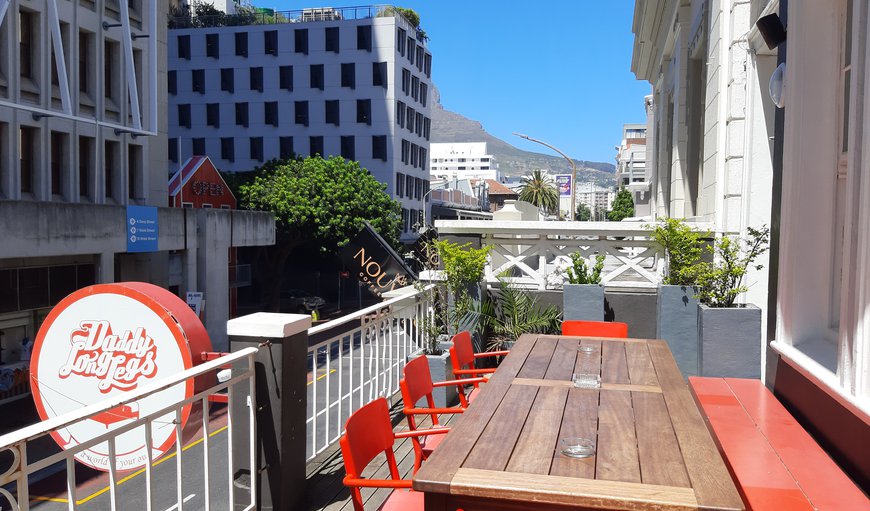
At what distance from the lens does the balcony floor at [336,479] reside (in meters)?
4.18

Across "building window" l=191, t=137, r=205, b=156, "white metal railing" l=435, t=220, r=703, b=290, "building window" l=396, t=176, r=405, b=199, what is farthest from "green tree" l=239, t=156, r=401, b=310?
"white metal railing" l=435, t=220, r=703, b=290

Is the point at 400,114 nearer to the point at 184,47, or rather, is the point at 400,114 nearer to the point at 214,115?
the point at 214,115

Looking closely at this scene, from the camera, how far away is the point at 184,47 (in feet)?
149

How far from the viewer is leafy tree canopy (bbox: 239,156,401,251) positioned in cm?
3431

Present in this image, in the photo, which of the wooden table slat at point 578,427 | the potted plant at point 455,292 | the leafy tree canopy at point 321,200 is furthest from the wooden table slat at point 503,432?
the leafy tree canopy at point 321,200

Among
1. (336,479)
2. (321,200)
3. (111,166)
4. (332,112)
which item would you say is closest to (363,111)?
(332,112)

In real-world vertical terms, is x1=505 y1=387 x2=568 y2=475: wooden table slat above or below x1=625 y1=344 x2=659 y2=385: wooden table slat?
below

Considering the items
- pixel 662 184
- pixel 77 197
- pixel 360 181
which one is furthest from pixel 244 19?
pixel 662 184

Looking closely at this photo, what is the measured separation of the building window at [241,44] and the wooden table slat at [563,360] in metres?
43.9

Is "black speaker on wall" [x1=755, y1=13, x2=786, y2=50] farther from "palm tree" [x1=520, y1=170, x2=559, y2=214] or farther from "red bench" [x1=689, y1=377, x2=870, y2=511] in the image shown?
"palm tree" [x1=520, y1=170, x2=559, y2=214]

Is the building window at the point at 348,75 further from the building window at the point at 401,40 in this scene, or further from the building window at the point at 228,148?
the building window at the point at 228,148

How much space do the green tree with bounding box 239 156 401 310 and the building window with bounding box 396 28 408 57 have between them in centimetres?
1131

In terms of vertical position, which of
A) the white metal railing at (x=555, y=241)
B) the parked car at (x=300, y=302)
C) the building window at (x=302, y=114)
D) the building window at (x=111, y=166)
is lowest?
the parked car at (x=300, y=302)

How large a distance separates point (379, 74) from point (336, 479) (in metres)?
41.1
